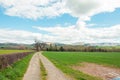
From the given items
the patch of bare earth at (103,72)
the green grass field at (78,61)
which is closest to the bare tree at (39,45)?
the green grass field at (78,61)

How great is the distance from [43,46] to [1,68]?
6924 inches

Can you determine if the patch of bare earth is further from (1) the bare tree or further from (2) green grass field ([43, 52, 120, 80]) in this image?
(1) the bare tree

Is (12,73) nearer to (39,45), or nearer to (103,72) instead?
(103,72)

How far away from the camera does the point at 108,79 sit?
20.5 m

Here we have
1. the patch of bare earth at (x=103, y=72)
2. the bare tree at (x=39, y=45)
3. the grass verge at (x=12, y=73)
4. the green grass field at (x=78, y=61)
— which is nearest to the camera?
the grass verge at (x=12, y=73)

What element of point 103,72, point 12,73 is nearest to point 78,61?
point 103,72

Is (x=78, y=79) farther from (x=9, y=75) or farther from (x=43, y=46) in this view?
(x=43, y=46)

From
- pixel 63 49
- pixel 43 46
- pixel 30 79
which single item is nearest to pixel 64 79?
pixel 30 79

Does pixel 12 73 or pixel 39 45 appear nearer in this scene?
pixel 12 73

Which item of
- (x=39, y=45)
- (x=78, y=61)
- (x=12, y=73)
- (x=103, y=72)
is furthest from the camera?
(x=39, y=45)

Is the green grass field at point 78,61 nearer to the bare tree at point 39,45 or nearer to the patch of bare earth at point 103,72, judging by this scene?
the patch of bare earth at point 103,72

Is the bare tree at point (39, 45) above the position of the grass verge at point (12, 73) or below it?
above

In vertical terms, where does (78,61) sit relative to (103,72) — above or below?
above

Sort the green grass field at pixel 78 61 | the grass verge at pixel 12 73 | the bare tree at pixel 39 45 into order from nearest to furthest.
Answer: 1. the grass verge at pixel 12 73
2. the green grass field at pixel 78 61
3. the bare tree at pixel 39 45
